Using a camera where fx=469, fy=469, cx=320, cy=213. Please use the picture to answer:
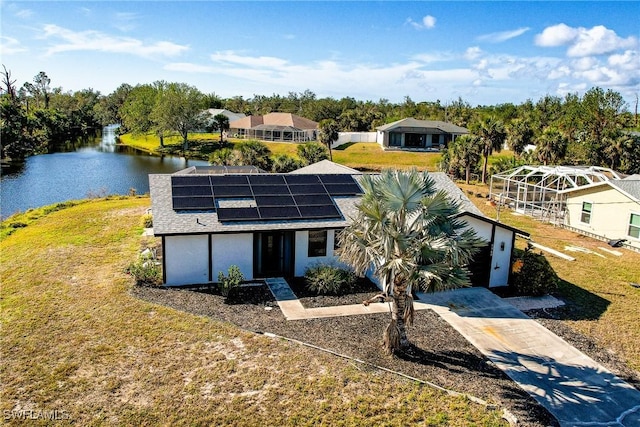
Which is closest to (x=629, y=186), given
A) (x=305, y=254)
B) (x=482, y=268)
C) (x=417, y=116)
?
(x=482, y=268)

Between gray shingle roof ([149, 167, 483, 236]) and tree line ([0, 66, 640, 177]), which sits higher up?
tree line ([0, 66, 640, 177])

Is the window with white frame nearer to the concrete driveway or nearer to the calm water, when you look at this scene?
the concrete driveway

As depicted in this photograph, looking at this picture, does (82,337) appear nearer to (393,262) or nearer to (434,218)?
(393,262)

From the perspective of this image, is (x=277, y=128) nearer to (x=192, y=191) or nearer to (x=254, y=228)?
(x=192, y=191)

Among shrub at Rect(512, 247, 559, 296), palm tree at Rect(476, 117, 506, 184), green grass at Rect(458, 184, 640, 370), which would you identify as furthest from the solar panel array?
palm tree at Rect(476, 117, 506, 184)

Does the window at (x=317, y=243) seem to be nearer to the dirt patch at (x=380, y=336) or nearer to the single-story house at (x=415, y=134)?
the dirt patch at (x=380, y=336)

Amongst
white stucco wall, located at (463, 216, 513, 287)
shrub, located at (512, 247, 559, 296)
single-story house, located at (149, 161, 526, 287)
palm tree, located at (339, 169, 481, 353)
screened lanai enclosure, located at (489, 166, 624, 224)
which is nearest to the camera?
palm tree, located at (339, 169, 481, 353)
